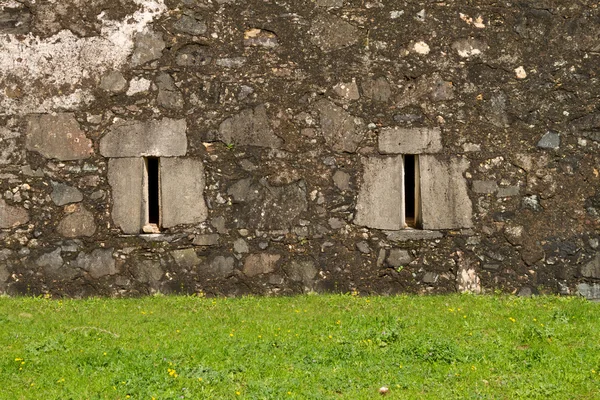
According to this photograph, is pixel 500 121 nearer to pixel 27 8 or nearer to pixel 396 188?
pixel 396 188

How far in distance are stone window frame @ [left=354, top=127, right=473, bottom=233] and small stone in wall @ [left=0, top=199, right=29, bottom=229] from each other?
3.24m

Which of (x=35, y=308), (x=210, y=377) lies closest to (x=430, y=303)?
(x=210, y=377)

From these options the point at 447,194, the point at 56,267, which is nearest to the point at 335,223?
the point at 447,194

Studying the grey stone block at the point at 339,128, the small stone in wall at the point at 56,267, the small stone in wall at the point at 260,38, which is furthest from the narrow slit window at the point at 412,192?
the small stone in wall at the point at 56,267

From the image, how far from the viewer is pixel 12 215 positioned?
8.14 m

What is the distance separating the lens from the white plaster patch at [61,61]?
26.8 feet

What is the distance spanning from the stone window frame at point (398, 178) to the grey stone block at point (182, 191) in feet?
5.08

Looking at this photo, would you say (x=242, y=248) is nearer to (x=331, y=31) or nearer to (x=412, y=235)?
(x=412, y=235)

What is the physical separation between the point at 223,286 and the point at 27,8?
Result: 3.34m

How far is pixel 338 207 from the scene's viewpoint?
320 inches

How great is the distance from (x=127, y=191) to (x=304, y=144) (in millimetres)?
1788

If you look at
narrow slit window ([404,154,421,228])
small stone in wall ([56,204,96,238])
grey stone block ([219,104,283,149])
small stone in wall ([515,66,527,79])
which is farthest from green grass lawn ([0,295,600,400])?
small stone in wall ([515,66,527,79])

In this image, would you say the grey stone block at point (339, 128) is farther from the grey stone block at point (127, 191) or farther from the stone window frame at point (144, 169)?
the grey stone block at point (127, 191)

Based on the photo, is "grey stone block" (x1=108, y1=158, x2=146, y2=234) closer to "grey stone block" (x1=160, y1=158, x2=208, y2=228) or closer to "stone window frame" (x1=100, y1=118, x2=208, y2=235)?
"stone window frame" (x1=100, y1=118, x2=208, y2=235)
